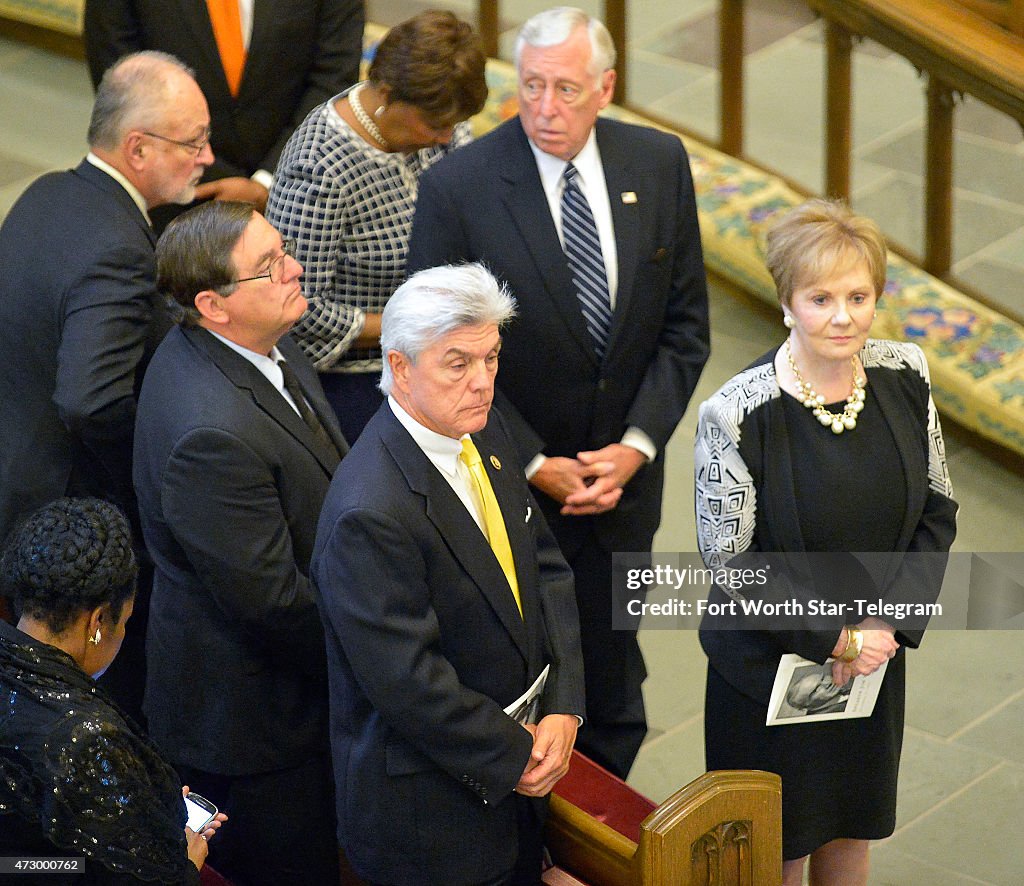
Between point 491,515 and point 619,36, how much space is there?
167 inches

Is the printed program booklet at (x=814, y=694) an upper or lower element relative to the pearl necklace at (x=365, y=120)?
lower

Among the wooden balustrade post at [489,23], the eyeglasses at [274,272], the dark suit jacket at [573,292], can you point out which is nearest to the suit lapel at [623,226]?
the dark suit jacket at [573,292]

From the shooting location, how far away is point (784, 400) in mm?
3100

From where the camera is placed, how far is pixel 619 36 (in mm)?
6660

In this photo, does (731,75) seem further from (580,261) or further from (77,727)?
(77,727)

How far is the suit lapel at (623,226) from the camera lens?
361 cm

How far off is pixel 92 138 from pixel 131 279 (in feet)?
1.31

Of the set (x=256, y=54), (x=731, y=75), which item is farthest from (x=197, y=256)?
(x=731, y=75)

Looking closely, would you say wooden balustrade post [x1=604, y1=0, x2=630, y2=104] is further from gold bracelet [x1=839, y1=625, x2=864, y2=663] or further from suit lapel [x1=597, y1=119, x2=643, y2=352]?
gold bracelet [x1=839, y1=625, x2=864, y2=663]

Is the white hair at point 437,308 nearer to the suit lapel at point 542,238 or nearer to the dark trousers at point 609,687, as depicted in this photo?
the suit lapel at point 542,238

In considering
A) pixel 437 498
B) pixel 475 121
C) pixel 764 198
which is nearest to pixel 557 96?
pixel 437 498

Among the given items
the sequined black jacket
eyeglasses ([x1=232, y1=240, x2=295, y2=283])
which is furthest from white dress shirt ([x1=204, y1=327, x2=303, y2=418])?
the sequined black jacket

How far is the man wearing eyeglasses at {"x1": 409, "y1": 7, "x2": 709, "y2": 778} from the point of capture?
357 centimetres

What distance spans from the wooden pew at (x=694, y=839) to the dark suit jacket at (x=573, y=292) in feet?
3.47
